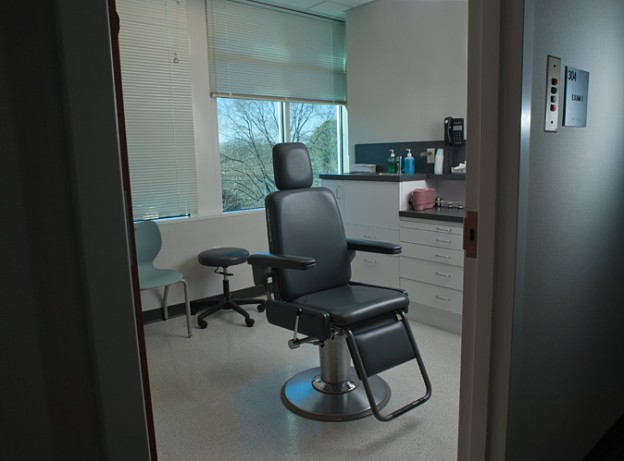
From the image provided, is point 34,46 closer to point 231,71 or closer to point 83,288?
point 83,288

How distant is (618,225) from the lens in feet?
5.99

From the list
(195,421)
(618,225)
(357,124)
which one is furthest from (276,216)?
(357,124)

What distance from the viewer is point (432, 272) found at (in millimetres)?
3396

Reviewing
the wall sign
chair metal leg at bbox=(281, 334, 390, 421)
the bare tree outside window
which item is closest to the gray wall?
the wall sign

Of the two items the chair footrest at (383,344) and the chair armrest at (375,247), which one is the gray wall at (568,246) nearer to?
the chair footrest at (383,344)

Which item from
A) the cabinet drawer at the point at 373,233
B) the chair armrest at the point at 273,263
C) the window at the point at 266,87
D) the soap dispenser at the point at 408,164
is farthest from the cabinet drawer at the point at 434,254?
the window at the point at 266,87

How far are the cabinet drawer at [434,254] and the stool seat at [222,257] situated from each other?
1230 mm

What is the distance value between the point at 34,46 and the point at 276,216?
1.88 meters

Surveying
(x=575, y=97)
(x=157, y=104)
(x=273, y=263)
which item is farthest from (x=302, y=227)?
(x=157, y=104)

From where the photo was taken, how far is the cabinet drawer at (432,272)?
3248 mm

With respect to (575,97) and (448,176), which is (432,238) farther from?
(575,97)

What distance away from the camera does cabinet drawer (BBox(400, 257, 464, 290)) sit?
325cm

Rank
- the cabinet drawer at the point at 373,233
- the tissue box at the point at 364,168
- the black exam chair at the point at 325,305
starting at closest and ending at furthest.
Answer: the black exam chair at the point at 325,305, the cabinet drawer at the point at 373,233, the tissue box at the point at 364,168

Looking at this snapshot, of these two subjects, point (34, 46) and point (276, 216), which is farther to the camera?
point (276, 216)
